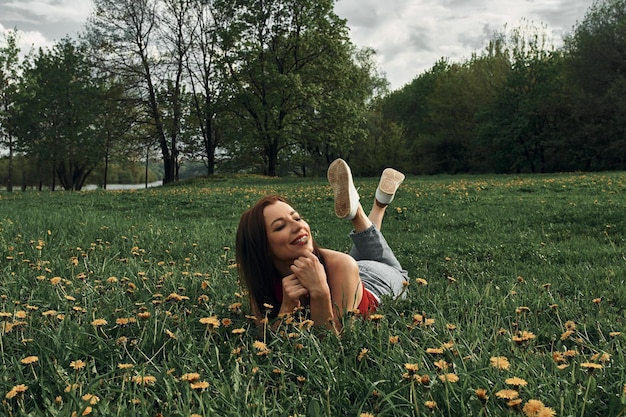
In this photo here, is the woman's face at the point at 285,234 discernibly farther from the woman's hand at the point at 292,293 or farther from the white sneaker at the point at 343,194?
the white sneaker at the point at 343,194

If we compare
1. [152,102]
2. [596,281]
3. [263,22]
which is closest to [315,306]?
[596,281]

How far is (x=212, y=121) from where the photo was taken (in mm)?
34562

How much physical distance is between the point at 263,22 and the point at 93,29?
1039cm

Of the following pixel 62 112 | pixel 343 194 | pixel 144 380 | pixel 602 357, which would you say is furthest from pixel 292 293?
pixel 62 112

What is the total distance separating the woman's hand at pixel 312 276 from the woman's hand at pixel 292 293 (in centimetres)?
5

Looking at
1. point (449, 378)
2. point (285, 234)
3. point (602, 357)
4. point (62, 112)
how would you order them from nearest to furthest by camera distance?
point (449, 378) → point (602, 357) → point (285, 234) → point (62, 112)

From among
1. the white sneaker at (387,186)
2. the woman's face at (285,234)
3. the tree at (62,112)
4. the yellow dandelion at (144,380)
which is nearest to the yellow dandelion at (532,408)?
the yellow dandelion at (144,380)

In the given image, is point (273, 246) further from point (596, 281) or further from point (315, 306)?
point (596, 281)

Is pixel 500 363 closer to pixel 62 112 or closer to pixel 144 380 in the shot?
pixel 144 380

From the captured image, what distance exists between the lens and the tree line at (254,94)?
30.7m

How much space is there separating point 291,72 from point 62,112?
1592cm

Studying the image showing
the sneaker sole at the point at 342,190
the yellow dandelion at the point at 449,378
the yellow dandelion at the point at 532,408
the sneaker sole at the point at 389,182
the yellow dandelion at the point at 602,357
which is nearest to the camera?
the yellow dandelion at the point at 532,408

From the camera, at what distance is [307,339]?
228cm

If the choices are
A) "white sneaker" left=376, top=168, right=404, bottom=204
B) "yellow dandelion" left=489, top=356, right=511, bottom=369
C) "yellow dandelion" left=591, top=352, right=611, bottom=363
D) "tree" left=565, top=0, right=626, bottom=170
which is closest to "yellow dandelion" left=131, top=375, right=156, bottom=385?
"yellow dandelion" left=489, top=356, right=511, bottom=369
